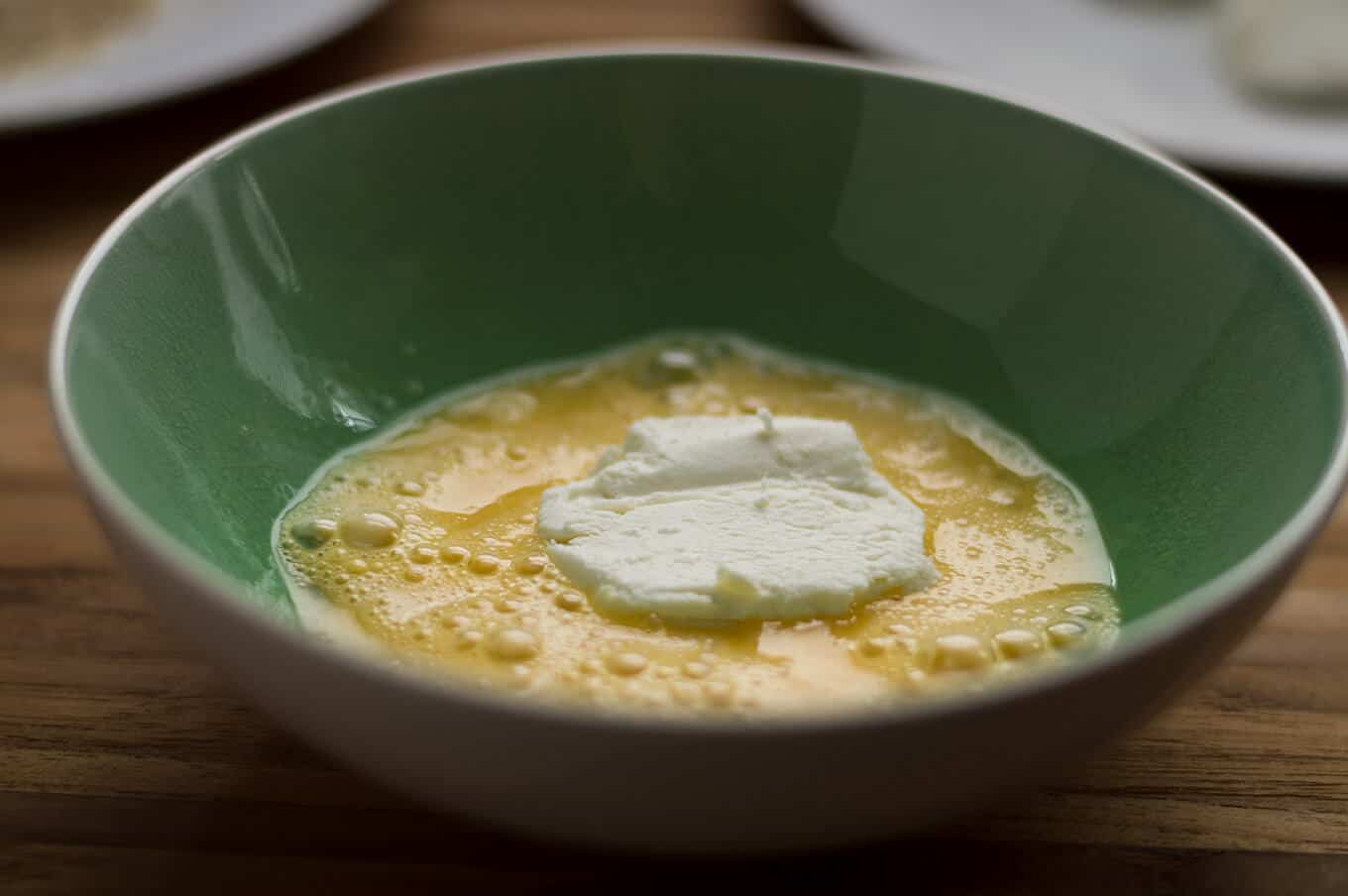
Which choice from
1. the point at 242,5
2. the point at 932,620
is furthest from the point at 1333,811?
the point at 242,5

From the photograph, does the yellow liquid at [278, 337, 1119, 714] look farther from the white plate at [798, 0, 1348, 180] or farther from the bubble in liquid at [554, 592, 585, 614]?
the white plate at [798, 0, 1348, 180]

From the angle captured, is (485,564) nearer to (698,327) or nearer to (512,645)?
(512,645)

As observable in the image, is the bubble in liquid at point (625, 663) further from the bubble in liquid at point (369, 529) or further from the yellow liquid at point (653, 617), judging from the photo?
the bubble in liquid at point (369, 529)

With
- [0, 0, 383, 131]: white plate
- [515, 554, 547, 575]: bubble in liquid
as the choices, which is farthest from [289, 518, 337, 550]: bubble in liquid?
[0, 0, 383, 131]: white plate

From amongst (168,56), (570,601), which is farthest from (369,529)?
(168,56)

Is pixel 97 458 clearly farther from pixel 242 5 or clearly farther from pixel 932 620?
→ pixel 242 5
